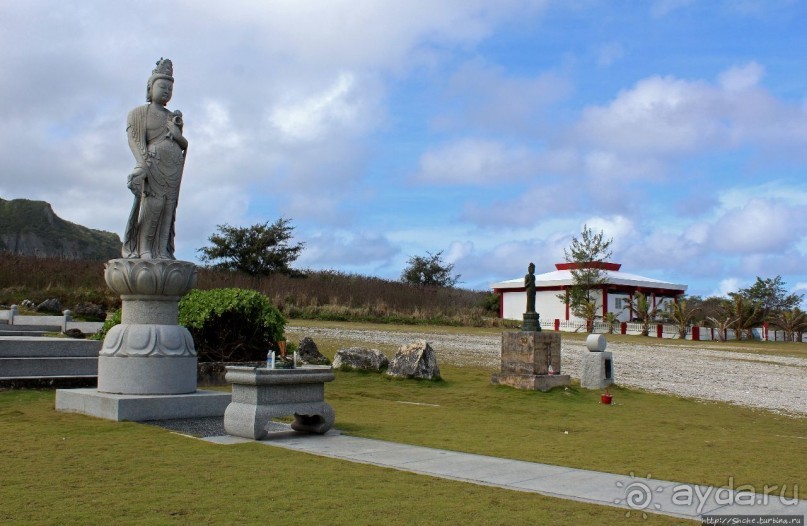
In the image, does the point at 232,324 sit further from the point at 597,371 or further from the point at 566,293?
the point at 566,293

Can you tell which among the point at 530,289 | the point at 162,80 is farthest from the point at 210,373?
the point at 530,289

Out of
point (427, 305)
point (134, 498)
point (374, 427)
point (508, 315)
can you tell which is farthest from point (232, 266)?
point (134, 498)

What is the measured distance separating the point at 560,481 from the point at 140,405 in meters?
5.66

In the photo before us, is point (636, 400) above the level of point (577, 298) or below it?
below

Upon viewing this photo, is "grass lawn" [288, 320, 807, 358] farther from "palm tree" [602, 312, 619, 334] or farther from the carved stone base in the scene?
the carved stone base

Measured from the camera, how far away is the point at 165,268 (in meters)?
10.7

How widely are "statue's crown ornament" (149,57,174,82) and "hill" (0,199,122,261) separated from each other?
72.5 meters

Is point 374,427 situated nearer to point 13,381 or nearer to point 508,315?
point 13,381

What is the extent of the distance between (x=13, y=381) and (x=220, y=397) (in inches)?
169

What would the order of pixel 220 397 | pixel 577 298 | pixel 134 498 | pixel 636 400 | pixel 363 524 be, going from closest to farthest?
pixel 363 524, pixel 134 498, pixel 220 397, pixel 636 400, pixel 577 298

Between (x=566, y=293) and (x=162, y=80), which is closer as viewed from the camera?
(x=162, y=80)

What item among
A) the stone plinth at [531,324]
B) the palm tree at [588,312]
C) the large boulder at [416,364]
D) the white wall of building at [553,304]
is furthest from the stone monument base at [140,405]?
the white wall of building at [553,304]

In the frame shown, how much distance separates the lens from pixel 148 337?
10.5 m

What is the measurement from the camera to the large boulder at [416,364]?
1623 centimetres
